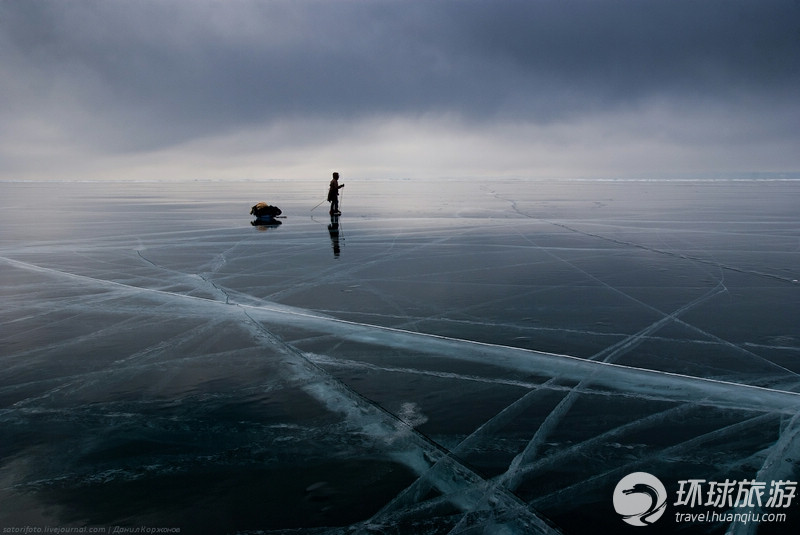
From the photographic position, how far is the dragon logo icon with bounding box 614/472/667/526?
3.18 metres

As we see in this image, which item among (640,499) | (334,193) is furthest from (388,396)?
(334,193)

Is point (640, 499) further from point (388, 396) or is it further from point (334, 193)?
point (334, 193)

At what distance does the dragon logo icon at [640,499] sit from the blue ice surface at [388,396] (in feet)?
0.21

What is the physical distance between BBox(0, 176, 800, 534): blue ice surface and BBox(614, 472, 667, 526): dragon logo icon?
2.5 inches

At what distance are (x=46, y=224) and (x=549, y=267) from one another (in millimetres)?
22380

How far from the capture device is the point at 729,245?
1552cm

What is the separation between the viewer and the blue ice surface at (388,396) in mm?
3303

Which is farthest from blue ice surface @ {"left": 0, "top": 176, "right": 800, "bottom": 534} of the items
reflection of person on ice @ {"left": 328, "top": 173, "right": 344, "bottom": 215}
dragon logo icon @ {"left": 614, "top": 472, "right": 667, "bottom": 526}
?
reflection of person on ice @ {"left": 328, "top": 173, "right": 344, "bottom": 215}

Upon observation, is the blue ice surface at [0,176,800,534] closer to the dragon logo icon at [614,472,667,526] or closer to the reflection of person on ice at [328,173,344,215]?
the dragon logo icon at [614,472,667,526]

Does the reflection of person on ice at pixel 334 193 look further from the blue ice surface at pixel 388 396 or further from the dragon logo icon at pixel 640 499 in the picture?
the dragon logo icon at pixel 640 499

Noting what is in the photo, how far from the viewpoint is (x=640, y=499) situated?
3344mm

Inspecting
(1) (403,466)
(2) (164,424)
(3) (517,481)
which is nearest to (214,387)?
(2) (164,424)

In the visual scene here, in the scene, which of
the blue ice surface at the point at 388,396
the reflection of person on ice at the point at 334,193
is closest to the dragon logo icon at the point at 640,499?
the blue ice surface at the point at 388,396

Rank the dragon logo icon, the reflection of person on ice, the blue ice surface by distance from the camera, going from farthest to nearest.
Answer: the reflection of person on ice
the blue ice surface
the dragon logo icon
